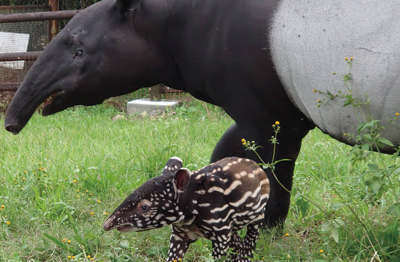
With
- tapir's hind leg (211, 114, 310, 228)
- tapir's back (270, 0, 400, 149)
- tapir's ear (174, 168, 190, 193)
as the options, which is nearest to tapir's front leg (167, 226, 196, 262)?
tapir's ear (174, 168, 190, 193)

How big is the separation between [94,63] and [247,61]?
82 cm

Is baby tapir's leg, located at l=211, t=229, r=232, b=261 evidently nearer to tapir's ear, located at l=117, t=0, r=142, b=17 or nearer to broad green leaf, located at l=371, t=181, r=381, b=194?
broad green leaf, located at l=371, t=181, r=381, b=194

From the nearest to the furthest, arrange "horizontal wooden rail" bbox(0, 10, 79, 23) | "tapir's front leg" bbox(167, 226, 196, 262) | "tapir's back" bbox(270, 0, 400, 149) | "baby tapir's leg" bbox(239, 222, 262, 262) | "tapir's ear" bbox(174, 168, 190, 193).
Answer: "tapir's back" bbox(270, 0, 400, 149) < "tapir's ear" bbox(174, 168, 190, 193) < "tapir's front leg" bbox(167, 226, 196, 262) < "baby tapir's leg" bbox(239, 222, 262, 262) < "horizontal wooden rail" bbox(0, 10, 79, 23)

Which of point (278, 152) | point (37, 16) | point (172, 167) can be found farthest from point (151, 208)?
point (37, 16)

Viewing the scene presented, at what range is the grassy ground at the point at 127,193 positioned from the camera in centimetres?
327

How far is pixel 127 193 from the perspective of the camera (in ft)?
13.9

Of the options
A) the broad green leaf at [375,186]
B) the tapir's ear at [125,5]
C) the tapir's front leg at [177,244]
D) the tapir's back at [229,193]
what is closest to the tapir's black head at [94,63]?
the tapir's ear at [125,5]

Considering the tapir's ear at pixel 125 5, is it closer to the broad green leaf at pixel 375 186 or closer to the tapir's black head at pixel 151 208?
the tapir's black head at pixel 151 208

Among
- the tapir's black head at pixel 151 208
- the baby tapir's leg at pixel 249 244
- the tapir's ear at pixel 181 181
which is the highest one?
the tapir's ear at pixel 181 181

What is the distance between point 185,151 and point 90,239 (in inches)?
61.1

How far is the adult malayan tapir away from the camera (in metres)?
2.66

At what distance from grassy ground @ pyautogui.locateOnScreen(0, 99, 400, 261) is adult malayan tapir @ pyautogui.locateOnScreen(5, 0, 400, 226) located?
29 centimetres

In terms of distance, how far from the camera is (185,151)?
4.85m

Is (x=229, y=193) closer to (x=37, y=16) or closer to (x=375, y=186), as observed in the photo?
(x=375, y=186)
